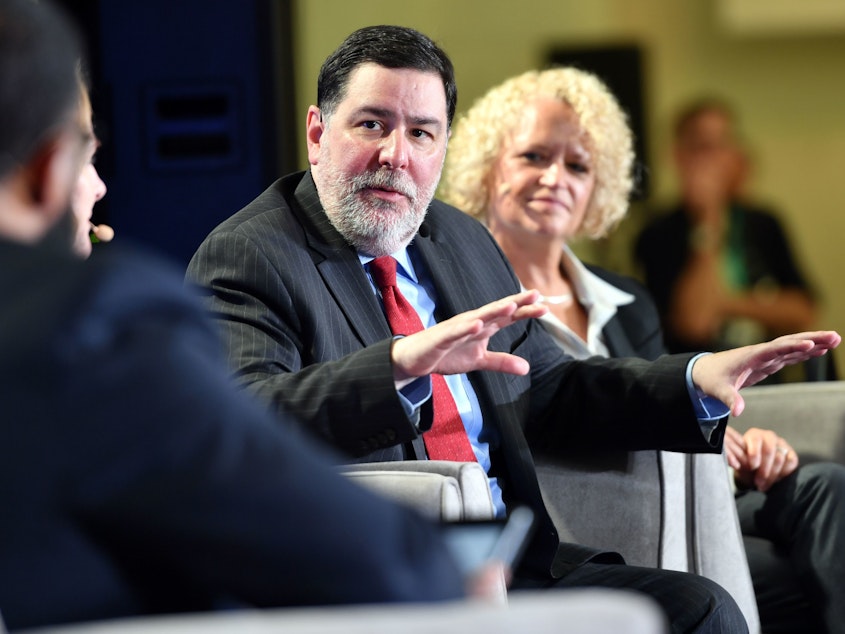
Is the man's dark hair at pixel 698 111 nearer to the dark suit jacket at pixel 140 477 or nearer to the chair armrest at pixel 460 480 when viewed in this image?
the chair armrest at pixel 460 480

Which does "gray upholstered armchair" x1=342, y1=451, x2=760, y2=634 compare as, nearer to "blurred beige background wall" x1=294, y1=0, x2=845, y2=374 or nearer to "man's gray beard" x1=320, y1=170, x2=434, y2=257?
"man's gray beard" x1=320, y1=170, x2=434, y2=257

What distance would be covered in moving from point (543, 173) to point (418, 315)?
100 cm

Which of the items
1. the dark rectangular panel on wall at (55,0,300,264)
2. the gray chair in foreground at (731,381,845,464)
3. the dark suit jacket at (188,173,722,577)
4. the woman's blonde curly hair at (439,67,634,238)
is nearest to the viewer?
the dark suit jacket at (188,173,722,577)

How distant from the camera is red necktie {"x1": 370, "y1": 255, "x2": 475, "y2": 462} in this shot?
2072 mm

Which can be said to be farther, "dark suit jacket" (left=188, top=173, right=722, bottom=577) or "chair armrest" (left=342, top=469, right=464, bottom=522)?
"dark suit jacket" (left=188, top=173, right=722, bottom=577)

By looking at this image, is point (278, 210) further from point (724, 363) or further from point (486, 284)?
point (724, 363)

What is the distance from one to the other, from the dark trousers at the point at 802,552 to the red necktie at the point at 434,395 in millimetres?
820

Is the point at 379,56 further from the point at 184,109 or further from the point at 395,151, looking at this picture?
the point at 184,109

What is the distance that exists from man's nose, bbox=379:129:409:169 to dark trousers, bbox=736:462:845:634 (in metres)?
1.08

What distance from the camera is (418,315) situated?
7.16 ft

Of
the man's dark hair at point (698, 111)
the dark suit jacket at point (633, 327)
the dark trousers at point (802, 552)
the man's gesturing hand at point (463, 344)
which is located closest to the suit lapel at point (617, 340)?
the dark suit jacket at point (633, 327)

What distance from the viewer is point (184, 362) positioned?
2.80ft

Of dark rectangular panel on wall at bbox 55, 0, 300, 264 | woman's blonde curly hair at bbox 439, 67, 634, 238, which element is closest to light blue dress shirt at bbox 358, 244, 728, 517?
woman's blonde curly hair at bbox 439, 67, 634, 238

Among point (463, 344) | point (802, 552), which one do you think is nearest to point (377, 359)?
point (463, 344)
